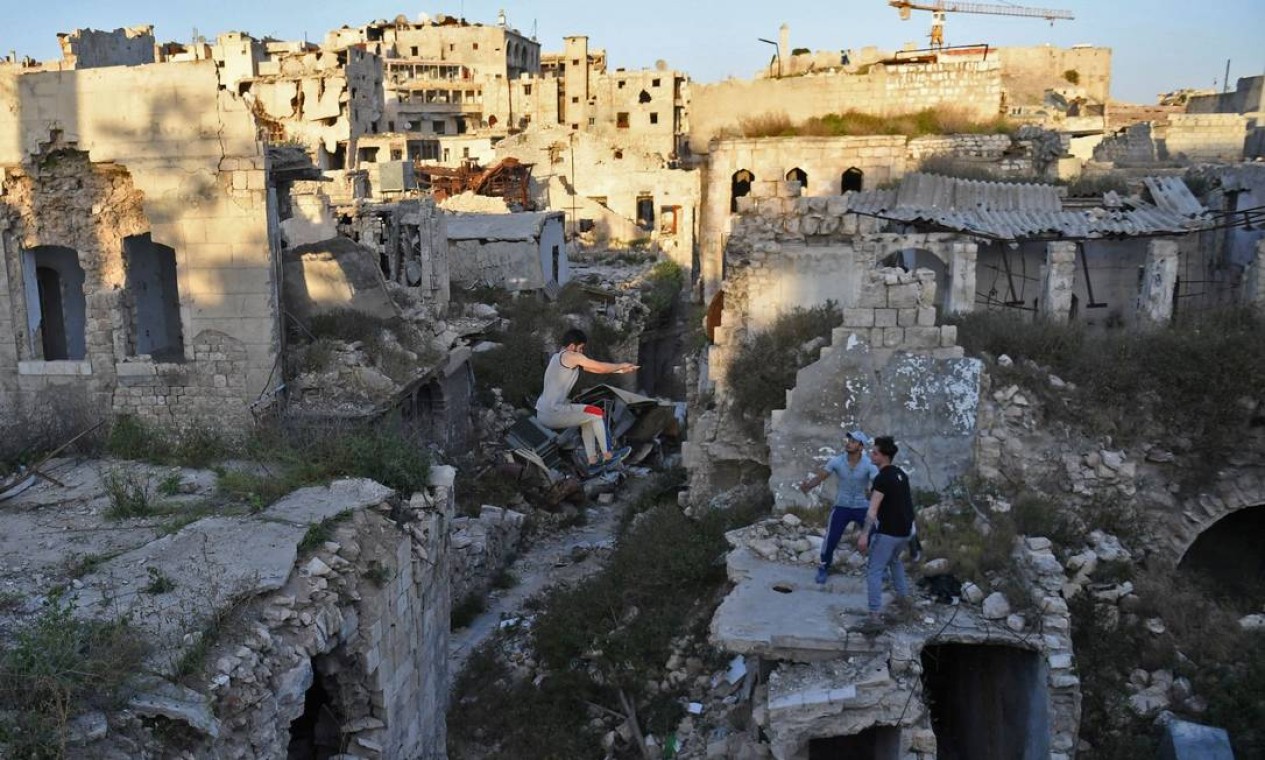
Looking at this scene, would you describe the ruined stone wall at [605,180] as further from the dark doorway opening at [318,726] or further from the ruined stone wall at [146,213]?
the dark doorway opening at [318,726]

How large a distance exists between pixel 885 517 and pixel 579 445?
10.3 metres

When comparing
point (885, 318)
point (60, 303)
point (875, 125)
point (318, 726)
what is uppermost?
point (875, 125)

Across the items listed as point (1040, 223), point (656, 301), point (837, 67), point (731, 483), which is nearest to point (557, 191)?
point (656, 301)

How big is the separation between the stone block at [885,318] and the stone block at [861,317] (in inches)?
1.8

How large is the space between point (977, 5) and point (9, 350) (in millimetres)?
46353

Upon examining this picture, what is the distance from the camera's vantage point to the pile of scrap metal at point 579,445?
593 inches

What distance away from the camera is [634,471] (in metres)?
16.6

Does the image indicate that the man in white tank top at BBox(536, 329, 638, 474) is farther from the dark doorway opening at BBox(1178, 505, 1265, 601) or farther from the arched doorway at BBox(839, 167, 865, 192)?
the arched doorway at BBox(839, 167, 865, 192)

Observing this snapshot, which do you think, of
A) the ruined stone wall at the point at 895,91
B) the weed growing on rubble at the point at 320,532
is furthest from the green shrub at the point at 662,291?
the weed growing on rubble at the point at 320,532

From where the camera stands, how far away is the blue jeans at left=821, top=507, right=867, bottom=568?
7.14 metres

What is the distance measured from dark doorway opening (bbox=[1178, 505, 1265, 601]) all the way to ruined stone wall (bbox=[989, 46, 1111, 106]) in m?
22.7

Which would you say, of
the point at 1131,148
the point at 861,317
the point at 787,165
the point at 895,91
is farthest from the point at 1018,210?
the point at 1131,148

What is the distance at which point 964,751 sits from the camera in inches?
331

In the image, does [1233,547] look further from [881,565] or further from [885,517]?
[885,517]
